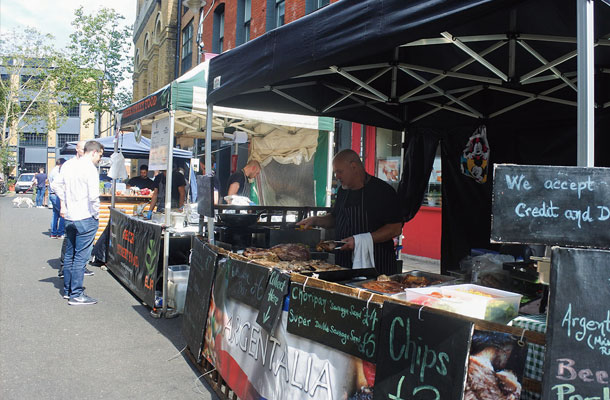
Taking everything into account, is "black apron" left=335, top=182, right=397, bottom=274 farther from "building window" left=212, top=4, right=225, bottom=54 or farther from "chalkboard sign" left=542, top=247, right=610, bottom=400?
"building window" left=212, top=4, right=225, bottom=54

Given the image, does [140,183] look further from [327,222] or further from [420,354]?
[420,354]

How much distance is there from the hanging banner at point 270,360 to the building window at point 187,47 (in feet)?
66.5

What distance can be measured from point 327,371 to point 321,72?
2.84m

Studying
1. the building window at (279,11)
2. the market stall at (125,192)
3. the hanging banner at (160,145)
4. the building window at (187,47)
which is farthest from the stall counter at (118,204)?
the building window at (187,47)

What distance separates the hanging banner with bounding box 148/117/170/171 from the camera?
21.7 feet

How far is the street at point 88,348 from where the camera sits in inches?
157

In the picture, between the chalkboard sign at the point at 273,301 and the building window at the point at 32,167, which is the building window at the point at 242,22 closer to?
the chalkboard sign at the point at 273,301

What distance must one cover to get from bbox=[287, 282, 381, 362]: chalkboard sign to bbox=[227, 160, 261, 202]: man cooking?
629cm

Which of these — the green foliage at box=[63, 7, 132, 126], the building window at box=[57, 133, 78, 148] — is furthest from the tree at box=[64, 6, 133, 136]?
the building window at box=[57, 133, 78, 148]

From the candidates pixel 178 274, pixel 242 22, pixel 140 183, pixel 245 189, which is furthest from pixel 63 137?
pixel 178 274

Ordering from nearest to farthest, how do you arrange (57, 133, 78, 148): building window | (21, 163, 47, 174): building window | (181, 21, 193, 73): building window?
(181, 21, 193, 73): building window
(21, 163, 47, 174): building window
(57, 133, 78, 148): building window

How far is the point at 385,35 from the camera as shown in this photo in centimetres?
265

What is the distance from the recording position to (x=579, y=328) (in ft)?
5.61

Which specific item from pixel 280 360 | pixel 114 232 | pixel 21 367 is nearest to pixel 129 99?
pixel 114 232
